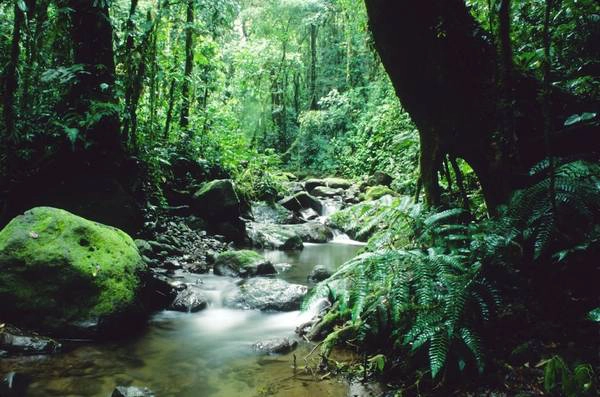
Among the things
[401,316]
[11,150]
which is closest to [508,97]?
[401,316]

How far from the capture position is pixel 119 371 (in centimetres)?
385

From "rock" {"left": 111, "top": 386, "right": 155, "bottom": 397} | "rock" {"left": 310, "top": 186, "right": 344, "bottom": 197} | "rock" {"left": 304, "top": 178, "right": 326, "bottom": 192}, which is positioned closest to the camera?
"rock" {"left": 111, "top": 386, "right": 155, "bottom": 397}

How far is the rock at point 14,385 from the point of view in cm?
330

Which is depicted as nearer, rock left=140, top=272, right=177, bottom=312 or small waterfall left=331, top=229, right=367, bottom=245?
rock left=140, top=272, right=177, bottom=312

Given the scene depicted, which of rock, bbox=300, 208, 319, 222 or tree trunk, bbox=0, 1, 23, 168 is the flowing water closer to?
tree trunk, bbox=0, 1, 23, 168

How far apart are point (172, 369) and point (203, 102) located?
10.7 m

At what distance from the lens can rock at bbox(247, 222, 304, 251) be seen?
33.2 feet

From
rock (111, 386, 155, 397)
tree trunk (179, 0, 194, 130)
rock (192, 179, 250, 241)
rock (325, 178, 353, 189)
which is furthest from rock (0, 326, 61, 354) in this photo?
rock (325, 178, 353, 189)

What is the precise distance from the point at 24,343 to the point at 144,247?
3.01 meters

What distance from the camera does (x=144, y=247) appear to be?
22.8 ft

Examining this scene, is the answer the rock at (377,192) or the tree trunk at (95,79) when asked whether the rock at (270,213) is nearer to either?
the rock at (377,192)

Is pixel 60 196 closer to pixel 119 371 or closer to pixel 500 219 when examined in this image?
pixel 119 371

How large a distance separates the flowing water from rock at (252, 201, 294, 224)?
6824mm

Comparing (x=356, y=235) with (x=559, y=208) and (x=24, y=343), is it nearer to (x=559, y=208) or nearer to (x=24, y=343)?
(x=559, y=208)
